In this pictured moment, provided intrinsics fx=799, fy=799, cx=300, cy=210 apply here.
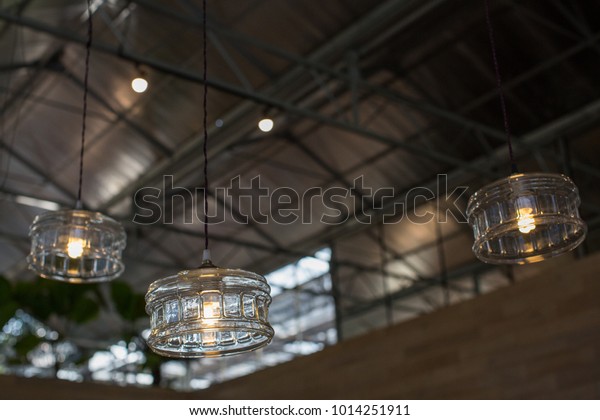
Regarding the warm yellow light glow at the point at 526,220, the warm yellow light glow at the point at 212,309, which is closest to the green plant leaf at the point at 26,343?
the warm yellow light glow at the point at 212,309

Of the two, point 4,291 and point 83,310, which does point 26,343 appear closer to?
point 4,291

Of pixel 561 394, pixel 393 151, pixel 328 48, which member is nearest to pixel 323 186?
pixel 393 151

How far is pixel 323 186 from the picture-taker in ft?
34.1

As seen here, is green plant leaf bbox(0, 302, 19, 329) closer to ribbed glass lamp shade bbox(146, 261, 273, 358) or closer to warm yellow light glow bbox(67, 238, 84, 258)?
warm yellow light glow bbox(67, 238, 84, 258)

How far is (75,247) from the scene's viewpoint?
2832 millimetres

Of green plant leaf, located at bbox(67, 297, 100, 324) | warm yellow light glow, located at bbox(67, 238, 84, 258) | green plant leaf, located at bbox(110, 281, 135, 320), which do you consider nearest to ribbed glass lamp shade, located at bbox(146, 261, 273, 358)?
warm yellow light glow, located at bbox(67, 238, 84, 258)

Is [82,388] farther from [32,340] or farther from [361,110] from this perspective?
[361,110]

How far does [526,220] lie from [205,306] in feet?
2.99

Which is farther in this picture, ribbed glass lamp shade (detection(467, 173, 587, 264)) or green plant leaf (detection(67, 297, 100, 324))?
green plant leaf (detection(67, 297, 100, 324))

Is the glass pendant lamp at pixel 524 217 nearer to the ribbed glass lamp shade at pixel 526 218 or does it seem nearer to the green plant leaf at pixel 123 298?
the ribbed glass lamp shade at pixel 526 218

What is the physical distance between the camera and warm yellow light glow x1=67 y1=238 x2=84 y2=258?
2824 millimetres

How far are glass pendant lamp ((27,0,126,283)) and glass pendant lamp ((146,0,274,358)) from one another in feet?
2.76

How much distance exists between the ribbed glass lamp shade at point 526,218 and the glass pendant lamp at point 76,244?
1.35 meters

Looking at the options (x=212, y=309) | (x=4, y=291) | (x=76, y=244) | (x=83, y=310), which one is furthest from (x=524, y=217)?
(x=83, y=310)
